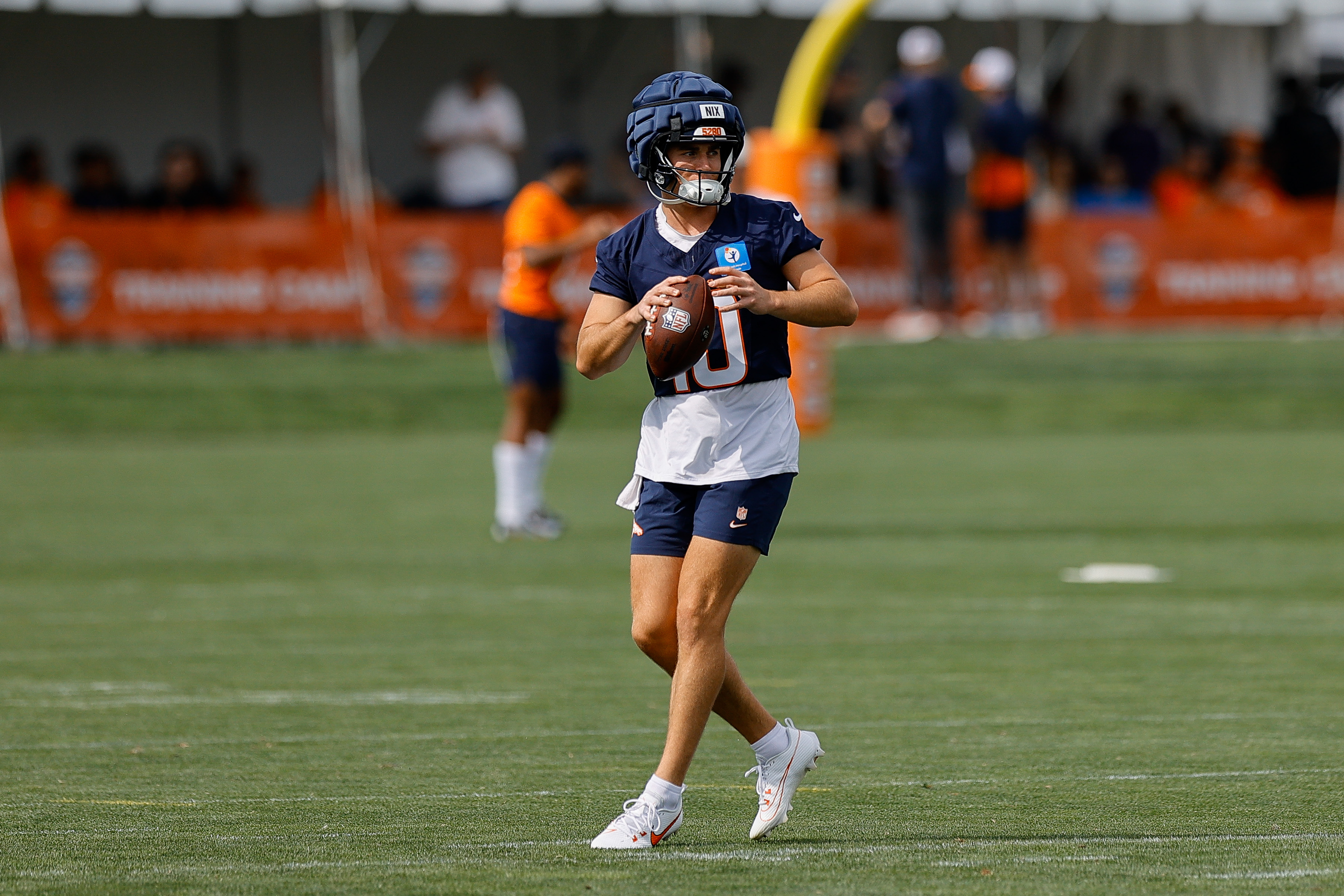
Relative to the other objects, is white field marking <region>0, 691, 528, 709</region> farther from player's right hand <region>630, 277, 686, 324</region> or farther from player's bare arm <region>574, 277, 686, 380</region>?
player's right hand <region>630, 277, 686, 324</region>

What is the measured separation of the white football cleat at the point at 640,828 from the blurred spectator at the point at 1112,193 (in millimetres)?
21242

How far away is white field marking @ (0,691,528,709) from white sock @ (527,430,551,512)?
5.44 metres

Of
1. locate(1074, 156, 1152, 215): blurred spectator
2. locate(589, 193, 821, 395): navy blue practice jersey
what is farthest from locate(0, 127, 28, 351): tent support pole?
locate(589, 193, 821, 395): navy blue practice jersey

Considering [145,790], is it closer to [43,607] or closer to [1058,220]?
[43,607]

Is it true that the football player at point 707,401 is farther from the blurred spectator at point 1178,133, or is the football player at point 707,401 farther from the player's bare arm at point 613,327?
the blurred spectator at point 1178,133

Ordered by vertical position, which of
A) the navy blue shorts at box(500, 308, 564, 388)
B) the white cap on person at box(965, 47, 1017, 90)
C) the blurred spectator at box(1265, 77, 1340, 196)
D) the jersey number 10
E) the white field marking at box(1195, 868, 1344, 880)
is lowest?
the white field marking at box(1195, 868, 1344, 880)

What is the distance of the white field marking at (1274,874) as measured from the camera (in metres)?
5.19

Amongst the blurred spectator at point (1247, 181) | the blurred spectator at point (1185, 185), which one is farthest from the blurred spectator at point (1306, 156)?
the blurred spectator at point (1185, 185)

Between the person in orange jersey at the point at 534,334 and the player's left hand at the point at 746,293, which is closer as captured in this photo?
the player's left hand at the point at 746,293

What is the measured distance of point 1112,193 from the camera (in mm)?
26734

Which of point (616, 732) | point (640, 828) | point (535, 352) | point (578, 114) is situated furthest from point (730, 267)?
point (578, 114)

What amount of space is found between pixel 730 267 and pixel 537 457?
806 cm

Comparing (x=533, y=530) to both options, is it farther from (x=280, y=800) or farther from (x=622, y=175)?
(x=622, y=175)

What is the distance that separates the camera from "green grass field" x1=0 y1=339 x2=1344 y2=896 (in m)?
5.55
